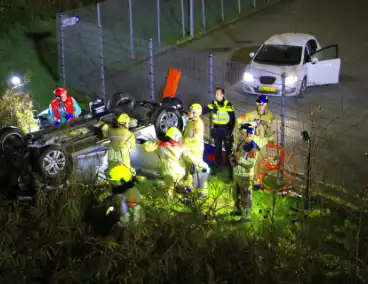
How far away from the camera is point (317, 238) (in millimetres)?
7707

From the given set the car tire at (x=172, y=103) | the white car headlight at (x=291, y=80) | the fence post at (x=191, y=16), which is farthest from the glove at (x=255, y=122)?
the fence post at (x=191, y=16)

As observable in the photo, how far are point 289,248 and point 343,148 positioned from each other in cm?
480

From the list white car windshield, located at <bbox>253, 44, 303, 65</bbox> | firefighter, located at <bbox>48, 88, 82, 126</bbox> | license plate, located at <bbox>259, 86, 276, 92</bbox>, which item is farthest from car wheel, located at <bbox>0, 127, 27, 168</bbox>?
white car windshield, located at <bbox>253, 44, 303, 65</bbox>

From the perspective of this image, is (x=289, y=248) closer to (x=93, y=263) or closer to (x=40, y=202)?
(x=93, y=263)

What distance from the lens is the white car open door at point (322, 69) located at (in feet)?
53.8

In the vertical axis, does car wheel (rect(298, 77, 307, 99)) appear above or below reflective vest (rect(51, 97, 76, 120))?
below

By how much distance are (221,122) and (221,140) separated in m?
0.36

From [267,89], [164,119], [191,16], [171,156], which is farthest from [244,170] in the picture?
[191,16]

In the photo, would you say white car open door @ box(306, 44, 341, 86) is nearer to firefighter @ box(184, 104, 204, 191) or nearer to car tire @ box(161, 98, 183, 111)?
car tire @ box(161, 98, 183, 111)

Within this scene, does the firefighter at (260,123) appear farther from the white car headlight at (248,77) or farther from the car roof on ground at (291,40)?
the car roof on ground at (291,40)

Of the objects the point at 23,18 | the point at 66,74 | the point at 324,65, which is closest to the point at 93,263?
the point at 66,74

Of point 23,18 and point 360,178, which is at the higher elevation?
→ point 23,18

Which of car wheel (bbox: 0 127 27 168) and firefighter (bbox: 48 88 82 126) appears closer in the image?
car wheel (bbox: 0 127 27 168)

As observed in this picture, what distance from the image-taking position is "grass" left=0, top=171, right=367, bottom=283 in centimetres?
722
